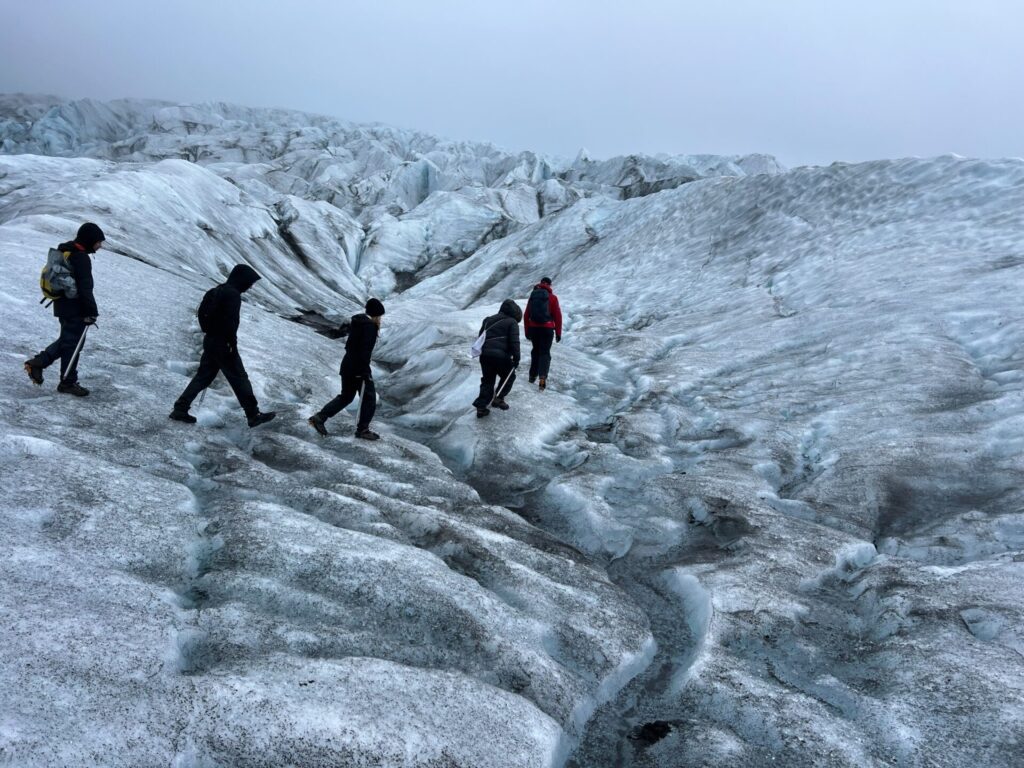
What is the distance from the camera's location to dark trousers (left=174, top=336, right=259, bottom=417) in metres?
9.40

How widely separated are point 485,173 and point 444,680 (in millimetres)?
108159

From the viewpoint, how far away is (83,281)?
8812 mm

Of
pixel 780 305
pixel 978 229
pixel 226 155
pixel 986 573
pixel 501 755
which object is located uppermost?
pixel 226 155

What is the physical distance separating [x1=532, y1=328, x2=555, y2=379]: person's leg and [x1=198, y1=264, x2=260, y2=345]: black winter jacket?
6.26 meters

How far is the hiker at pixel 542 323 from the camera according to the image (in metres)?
13.5

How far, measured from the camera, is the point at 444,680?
4.83 meters

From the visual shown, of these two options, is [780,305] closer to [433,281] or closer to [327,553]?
[327,553]

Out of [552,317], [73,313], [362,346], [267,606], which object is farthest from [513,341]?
[267,606]

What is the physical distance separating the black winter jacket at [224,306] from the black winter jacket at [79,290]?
1.42 metres

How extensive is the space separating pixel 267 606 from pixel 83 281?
604 centimetres

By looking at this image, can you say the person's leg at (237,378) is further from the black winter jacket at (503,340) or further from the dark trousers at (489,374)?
the black winter jacket at (503,340)

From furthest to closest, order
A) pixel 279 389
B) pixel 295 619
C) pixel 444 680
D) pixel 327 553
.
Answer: pixel 279 389 → pixel 327 553 → pixel 295 619 → pixel 444 680

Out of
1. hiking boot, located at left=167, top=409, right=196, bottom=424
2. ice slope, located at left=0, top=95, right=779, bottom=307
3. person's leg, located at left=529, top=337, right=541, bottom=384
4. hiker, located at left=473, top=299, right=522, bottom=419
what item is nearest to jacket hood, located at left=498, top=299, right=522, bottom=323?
hiker, located at left=473, top=299, right=522, bottom=419

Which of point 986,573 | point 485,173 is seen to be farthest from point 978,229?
point 485,173
